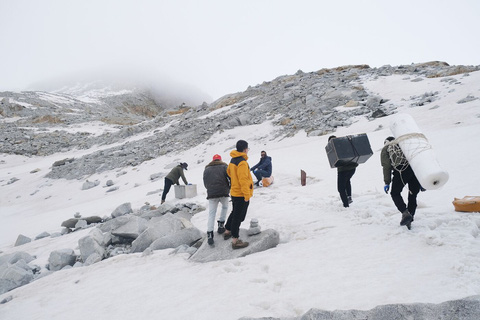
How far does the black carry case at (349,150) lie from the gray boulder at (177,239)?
4.21 meters

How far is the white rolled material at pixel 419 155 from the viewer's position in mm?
4621

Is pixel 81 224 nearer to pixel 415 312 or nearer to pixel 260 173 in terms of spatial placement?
pixel 260 173

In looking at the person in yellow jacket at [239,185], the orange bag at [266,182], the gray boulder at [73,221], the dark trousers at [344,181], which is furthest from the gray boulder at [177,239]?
the gray boulder at [73,221]

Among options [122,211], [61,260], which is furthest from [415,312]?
[122,211]

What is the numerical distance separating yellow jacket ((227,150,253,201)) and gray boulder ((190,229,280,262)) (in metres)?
1.01

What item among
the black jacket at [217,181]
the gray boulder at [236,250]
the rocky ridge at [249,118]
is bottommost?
the gray boulder at [236,250]

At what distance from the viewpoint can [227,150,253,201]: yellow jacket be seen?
5520mm

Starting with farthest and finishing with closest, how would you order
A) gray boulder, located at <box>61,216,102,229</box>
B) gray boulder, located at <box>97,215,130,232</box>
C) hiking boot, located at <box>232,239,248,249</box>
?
gray boulder, located at <box>61,216,102,229</box>, gray boulder, located at <box>97,215,130,232</box>, hiking boot, located at <box>232,239,248,249</box>

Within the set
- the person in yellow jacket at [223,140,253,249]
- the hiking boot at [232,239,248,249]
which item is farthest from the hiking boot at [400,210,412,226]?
the hiking boot at [232,239,248,249]

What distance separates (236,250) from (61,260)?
510 centimetres

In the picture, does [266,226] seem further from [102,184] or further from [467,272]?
[102,184]

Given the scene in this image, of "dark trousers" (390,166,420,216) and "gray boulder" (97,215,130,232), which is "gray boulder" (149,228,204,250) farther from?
"dark trousers" (390,166,420,216)

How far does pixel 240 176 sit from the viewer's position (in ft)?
18.1

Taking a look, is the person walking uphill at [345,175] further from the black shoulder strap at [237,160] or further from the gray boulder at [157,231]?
the gray boulder at [157,231]
